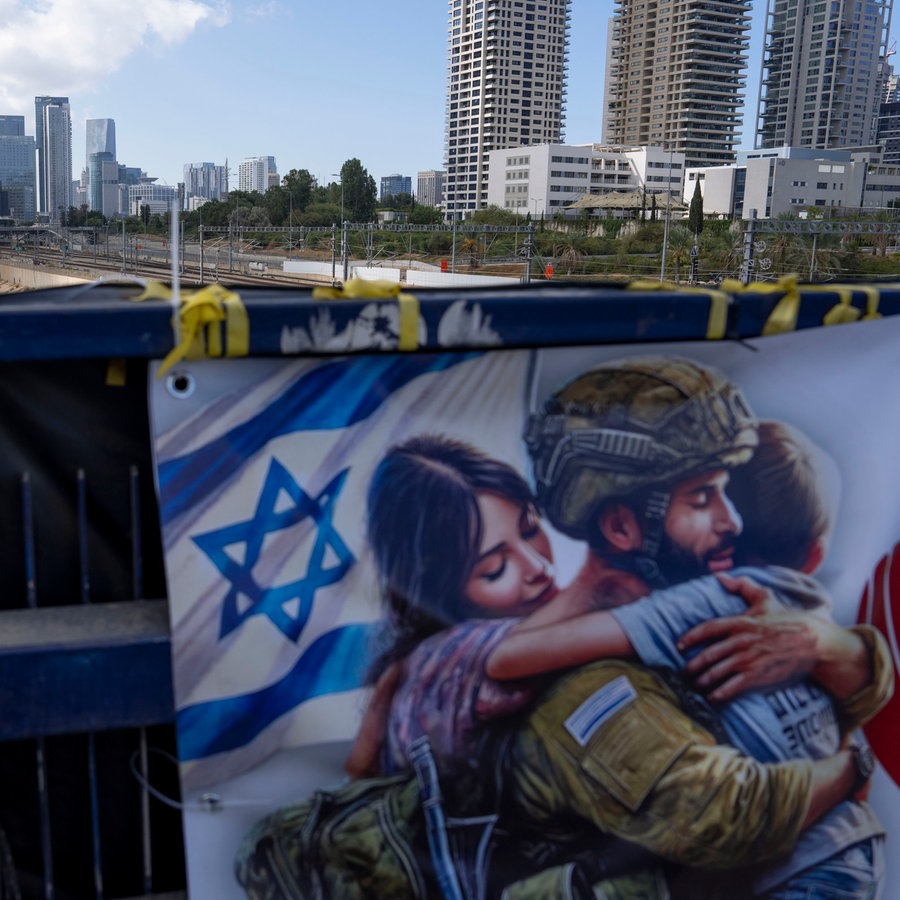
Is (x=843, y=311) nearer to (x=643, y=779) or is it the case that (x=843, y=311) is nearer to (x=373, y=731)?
(x=643, y=779)

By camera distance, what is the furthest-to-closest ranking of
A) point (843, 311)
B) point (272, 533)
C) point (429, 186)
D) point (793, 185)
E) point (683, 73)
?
point (429, 186) → point (683, 73) → point (793, 185) → point (843, 311) → point (272, 533)

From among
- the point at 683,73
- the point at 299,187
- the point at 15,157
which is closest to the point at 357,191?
the point at 299,187

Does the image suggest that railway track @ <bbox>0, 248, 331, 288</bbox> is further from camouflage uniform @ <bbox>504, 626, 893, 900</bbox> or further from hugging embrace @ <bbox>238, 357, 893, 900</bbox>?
camouflage uniform @ <bbox>504, 626, 893, 900</bbox>

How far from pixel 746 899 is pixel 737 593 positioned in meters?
0.68

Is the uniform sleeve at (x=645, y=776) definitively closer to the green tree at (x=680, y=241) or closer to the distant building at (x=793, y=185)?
the green tree at (x=680, y=241)

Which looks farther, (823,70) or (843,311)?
(823,70)

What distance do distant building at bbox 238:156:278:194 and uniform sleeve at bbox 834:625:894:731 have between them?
631 feet

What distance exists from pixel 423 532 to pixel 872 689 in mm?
1155

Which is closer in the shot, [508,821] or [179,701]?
[179,701]

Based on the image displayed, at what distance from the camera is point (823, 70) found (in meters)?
135

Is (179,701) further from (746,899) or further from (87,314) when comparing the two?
(746,899)

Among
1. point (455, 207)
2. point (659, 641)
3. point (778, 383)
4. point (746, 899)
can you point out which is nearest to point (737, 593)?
point (659, 641)

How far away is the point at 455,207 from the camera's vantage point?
132 m

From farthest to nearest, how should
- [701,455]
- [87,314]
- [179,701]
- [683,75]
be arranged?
[683,75], [701,455], [179,701], [87,314]
